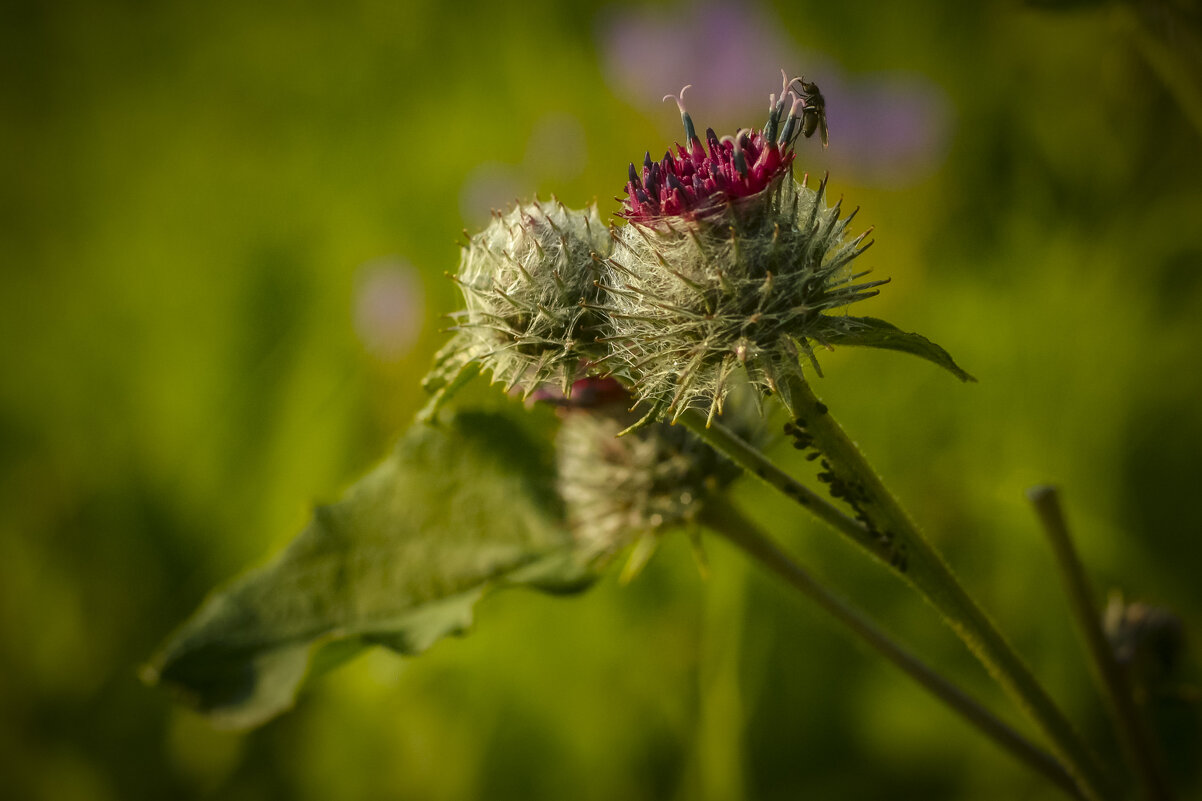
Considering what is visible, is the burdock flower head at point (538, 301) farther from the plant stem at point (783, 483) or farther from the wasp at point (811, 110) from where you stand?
the wasp at point (811, 110)

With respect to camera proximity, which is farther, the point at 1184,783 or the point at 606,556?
the point at 1184,783

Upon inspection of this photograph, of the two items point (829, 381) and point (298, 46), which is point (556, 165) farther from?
point (298, 46)

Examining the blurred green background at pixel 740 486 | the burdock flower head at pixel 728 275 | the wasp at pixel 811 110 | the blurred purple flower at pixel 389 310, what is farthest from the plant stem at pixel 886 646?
the blurred purple flower at pixel 389 310

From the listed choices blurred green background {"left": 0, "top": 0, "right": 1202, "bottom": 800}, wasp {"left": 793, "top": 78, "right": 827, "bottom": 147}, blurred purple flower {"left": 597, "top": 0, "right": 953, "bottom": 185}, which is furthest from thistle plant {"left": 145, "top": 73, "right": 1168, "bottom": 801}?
blurred purple flower {"left": 597, "top": 0, "right": 953, "bottom": 185}

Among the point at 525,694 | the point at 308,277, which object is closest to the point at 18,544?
the point at 308,277

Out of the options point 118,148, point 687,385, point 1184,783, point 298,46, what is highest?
point 298,46

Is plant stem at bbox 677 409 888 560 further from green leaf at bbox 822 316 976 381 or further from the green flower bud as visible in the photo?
the green flower bud
